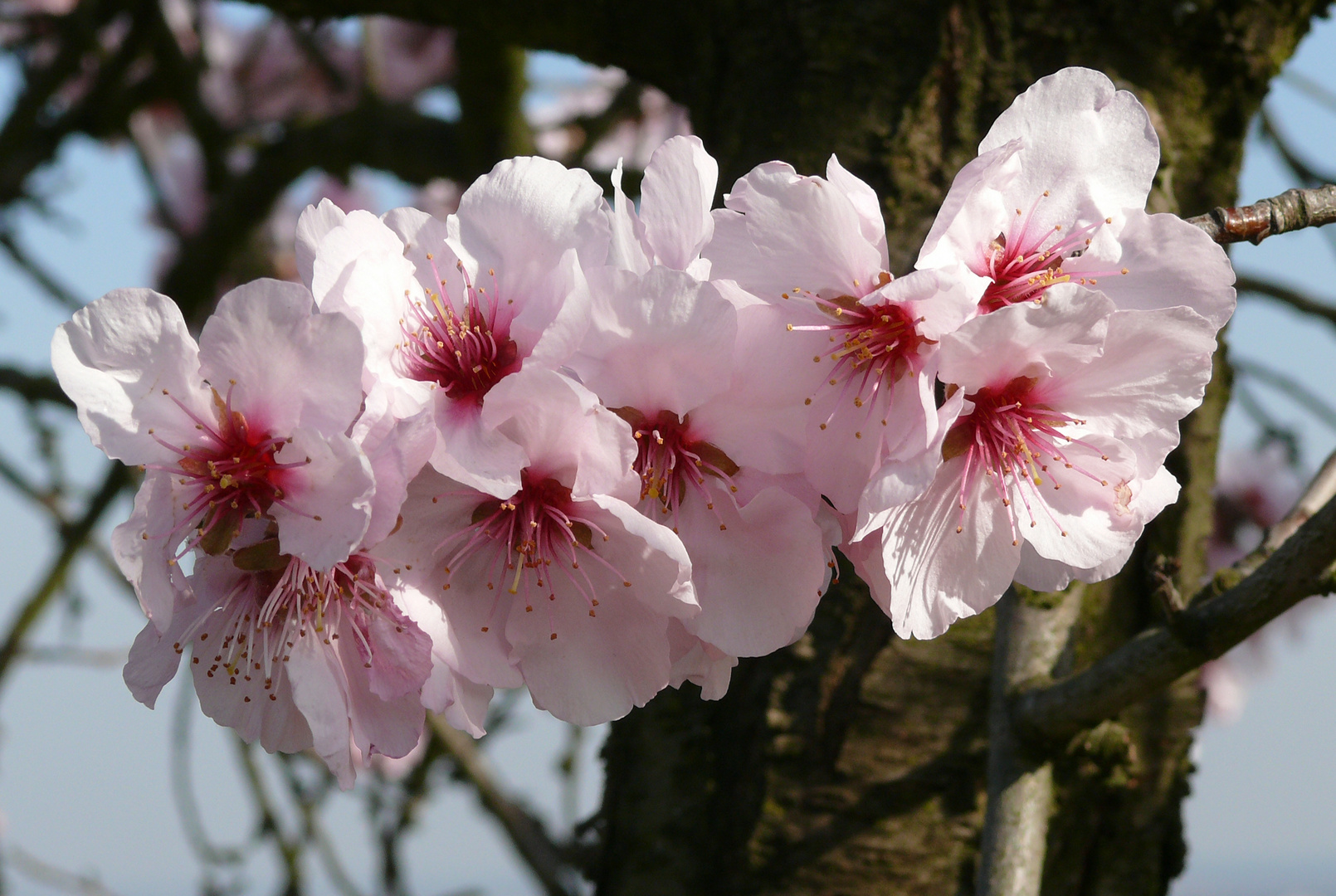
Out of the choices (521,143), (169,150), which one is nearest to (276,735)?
(521,143)

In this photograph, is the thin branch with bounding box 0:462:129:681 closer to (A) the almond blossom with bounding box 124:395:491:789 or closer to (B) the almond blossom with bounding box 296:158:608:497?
(A) the almond blossom with bounding box 124:395:491:789

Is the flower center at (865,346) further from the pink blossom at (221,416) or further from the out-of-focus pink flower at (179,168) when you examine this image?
the out-of-focus pink flower at (179,168)

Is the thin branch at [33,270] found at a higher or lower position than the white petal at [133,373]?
lower

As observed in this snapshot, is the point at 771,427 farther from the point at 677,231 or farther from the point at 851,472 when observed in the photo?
the point at 677,231

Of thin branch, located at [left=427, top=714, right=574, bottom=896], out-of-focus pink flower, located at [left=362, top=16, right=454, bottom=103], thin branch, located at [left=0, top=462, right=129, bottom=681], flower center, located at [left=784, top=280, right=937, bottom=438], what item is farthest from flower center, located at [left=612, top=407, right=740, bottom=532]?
out-of-focus pink flower, located at [left=362, top=16, right=454, bottom=103]

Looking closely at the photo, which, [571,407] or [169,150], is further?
[169,150]

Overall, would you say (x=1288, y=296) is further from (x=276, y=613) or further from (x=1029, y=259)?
(x=276, y=613)

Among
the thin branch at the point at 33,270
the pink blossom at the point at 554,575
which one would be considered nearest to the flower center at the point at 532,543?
the pink blossom at the point at 554,575
